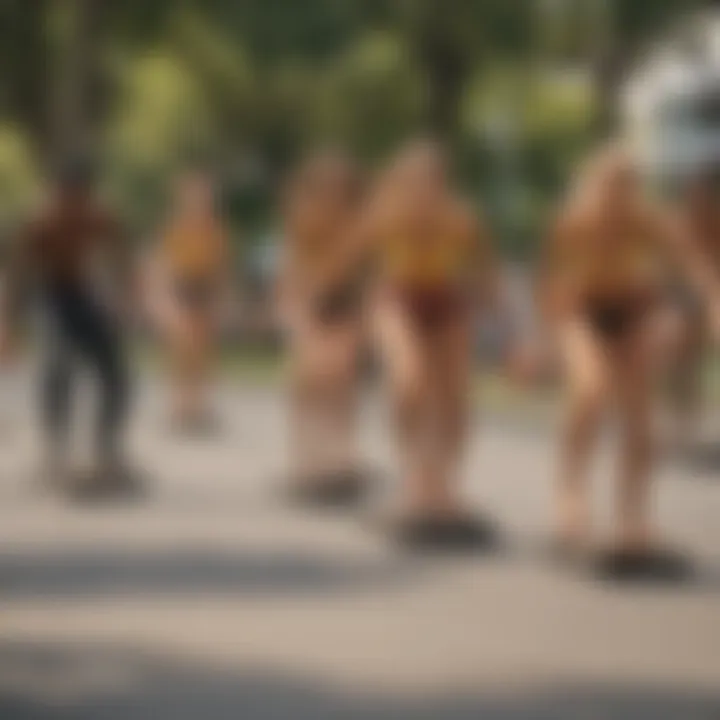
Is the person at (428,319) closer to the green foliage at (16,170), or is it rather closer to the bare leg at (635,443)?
the bare leg at (635,443)

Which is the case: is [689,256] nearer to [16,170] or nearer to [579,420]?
[579,420]

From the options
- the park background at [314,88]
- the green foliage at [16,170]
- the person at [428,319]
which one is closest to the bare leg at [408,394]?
the person at [428,319]

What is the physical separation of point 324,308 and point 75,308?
0.26m

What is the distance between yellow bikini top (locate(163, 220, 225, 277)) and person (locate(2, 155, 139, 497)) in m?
0.05

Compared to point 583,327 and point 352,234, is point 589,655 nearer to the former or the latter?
point 583,327

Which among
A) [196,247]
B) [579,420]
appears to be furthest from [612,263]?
[196,247]

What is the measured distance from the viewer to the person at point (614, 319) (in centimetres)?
114

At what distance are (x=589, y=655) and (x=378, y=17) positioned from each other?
657 millimetres

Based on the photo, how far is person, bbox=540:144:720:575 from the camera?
114cm

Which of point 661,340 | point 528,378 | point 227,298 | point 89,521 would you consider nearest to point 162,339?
point 227,298

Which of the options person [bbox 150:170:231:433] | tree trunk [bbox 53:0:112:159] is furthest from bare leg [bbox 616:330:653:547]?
tree trunk [bbox 53:0:112:159]

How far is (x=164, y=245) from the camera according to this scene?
1.18 meters

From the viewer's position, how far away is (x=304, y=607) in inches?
47.4

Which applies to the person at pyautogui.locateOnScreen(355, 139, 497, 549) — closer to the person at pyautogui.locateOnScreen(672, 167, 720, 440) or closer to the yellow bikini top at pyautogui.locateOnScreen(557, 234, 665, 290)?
the yellow bikini top at pyautogui.locateOnScreen(557, 234, 665, 290)
